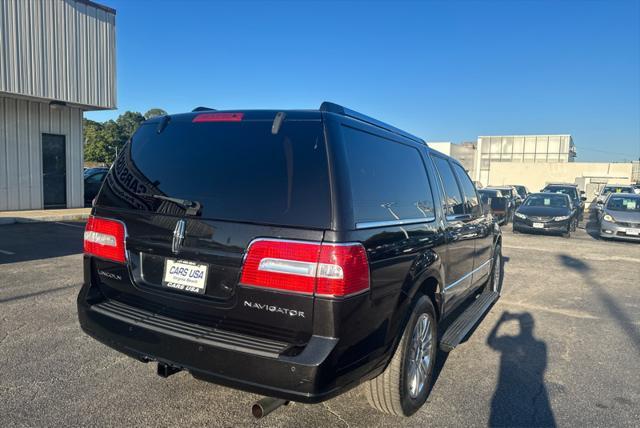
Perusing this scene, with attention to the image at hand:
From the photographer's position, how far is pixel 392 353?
113 inches

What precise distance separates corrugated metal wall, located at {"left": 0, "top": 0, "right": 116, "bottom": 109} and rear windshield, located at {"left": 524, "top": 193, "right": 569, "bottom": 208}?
49.0ft

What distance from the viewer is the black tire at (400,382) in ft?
9.68

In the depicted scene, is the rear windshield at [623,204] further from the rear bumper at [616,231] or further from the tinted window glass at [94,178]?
the tinted window glass at [94,178]

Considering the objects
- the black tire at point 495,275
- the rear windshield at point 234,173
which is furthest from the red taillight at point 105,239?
the black tire at point 495,275

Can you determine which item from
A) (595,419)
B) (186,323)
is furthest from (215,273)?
(595,419)

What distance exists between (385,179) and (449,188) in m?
1.58

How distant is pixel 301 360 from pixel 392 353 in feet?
2.56

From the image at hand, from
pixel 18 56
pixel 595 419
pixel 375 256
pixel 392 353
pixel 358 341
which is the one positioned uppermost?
pixel 18 56

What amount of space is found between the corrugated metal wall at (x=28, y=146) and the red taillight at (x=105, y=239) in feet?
42.8

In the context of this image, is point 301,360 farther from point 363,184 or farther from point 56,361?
point 56,361

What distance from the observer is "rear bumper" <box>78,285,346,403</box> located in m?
2.31

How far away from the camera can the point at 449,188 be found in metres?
4.45

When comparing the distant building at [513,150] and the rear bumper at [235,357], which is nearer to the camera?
the rear bumper at [235,357]

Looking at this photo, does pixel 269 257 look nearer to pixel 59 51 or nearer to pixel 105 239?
pixel 105 239
